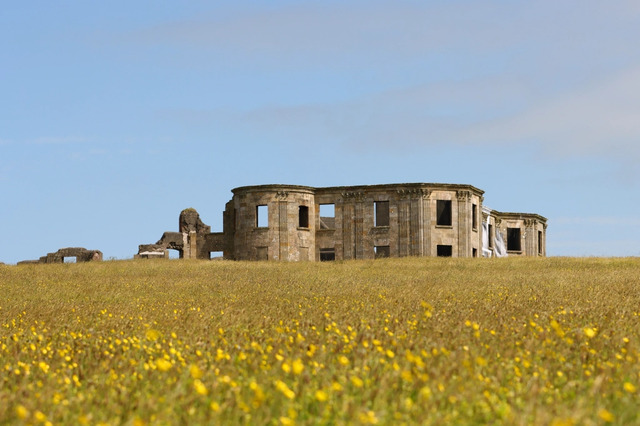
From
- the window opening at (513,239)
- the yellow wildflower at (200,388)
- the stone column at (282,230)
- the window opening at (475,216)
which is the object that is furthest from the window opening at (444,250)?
the yellow wildflower at (200,388)

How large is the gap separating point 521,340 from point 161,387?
4.08 metres

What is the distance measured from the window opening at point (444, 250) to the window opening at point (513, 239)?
1305 centimetres

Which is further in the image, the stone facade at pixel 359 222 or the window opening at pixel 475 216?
the window opening at pixel 475 216

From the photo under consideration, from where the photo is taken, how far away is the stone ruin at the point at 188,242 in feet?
171

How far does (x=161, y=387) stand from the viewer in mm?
6156

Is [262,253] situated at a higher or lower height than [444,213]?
lower

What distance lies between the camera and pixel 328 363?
275 inches

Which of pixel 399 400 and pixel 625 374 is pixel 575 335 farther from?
pixel 399 400

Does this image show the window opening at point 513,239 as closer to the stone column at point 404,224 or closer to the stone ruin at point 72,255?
the stone column at point 404,224

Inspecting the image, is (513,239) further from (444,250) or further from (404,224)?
(404,224)

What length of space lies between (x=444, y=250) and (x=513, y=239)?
14.2 meters

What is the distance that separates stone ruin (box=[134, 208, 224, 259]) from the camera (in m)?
52.2

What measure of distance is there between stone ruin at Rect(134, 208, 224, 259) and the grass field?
126ft

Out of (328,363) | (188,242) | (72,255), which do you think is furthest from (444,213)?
(328,363)
